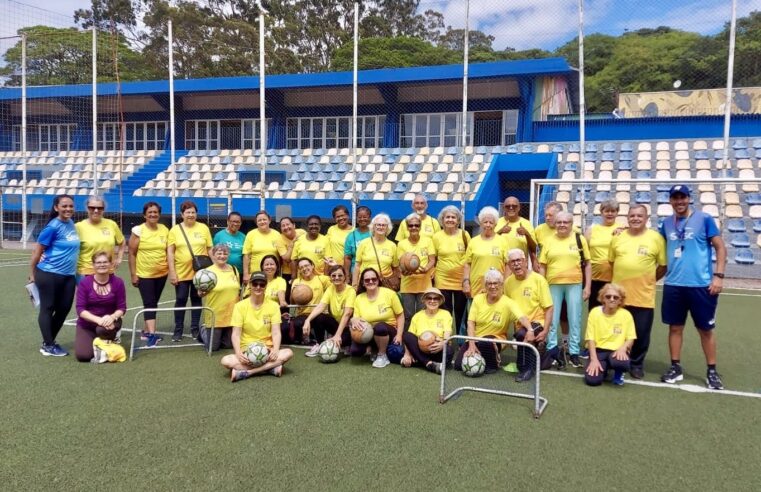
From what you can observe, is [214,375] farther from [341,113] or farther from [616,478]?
[341,113]

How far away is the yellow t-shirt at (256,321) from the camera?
5.20 metres

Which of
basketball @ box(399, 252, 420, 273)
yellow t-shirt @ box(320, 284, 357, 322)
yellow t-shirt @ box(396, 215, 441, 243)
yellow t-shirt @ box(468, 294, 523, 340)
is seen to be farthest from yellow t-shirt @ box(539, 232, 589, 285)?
yellow t-shirt @ box(320, 284, 357, 322)

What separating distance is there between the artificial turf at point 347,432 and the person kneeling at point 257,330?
0.17 m

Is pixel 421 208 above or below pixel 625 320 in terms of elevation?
above

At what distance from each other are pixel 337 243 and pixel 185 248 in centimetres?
175

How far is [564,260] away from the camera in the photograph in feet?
17.6

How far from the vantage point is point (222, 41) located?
35531 mm

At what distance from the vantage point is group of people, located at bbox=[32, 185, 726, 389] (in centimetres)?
495

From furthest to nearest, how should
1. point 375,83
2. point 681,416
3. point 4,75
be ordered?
point 4,75 → point 375,83 → point 681,416

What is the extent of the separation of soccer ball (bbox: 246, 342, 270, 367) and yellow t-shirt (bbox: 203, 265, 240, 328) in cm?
108

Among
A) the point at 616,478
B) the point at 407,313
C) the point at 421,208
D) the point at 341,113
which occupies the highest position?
the point at 341,113

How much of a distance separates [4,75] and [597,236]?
22803mm

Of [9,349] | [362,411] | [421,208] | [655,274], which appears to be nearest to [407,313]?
[421,208]

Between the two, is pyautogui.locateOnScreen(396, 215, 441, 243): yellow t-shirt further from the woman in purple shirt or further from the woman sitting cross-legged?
the woman in purple shirt
